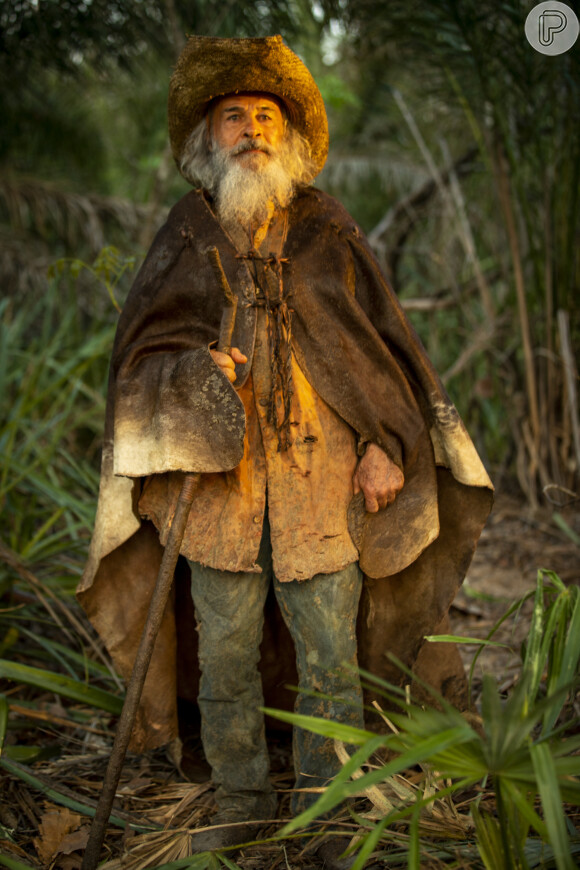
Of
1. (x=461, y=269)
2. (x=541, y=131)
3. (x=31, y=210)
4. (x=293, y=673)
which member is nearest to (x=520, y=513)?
(x=461, y=269)

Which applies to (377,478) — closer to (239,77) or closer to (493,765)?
(493,765)

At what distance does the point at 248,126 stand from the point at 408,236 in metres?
3.93

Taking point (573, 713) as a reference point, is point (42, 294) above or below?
above

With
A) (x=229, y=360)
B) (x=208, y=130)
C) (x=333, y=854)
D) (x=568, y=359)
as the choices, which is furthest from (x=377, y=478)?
(x=568, y=359)

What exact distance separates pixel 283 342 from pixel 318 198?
1.58 ft

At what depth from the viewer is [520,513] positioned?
4629 millimetres

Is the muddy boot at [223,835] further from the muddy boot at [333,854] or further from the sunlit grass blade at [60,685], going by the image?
the sunlit grass blade at [60,685]

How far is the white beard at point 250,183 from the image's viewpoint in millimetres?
2125

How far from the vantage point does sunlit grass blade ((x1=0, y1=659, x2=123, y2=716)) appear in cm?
228

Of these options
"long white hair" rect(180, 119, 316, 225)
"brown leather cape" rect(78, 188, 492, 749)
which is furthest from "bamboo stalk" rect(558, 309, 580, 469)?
"long white hair" rect(180, 119, 316, 225)

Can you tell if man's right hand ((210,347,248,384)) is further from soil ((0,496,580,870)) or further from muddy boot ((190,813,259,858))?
muddy boot ((190,813,259,858))

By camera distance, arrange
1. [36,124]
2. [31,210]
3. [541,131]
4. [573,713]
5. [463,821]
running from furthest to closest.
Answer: [36,124] < [31,210] < [541,131] < [573,713] < [463,821]

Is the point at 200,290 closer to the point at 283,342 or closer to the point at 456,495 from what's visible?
the point at 283,342

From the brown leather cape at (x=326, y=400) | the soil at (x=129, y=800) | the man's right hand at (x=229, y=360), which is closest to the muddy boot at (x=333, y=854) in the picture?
the soil at (x=129, y=800)
